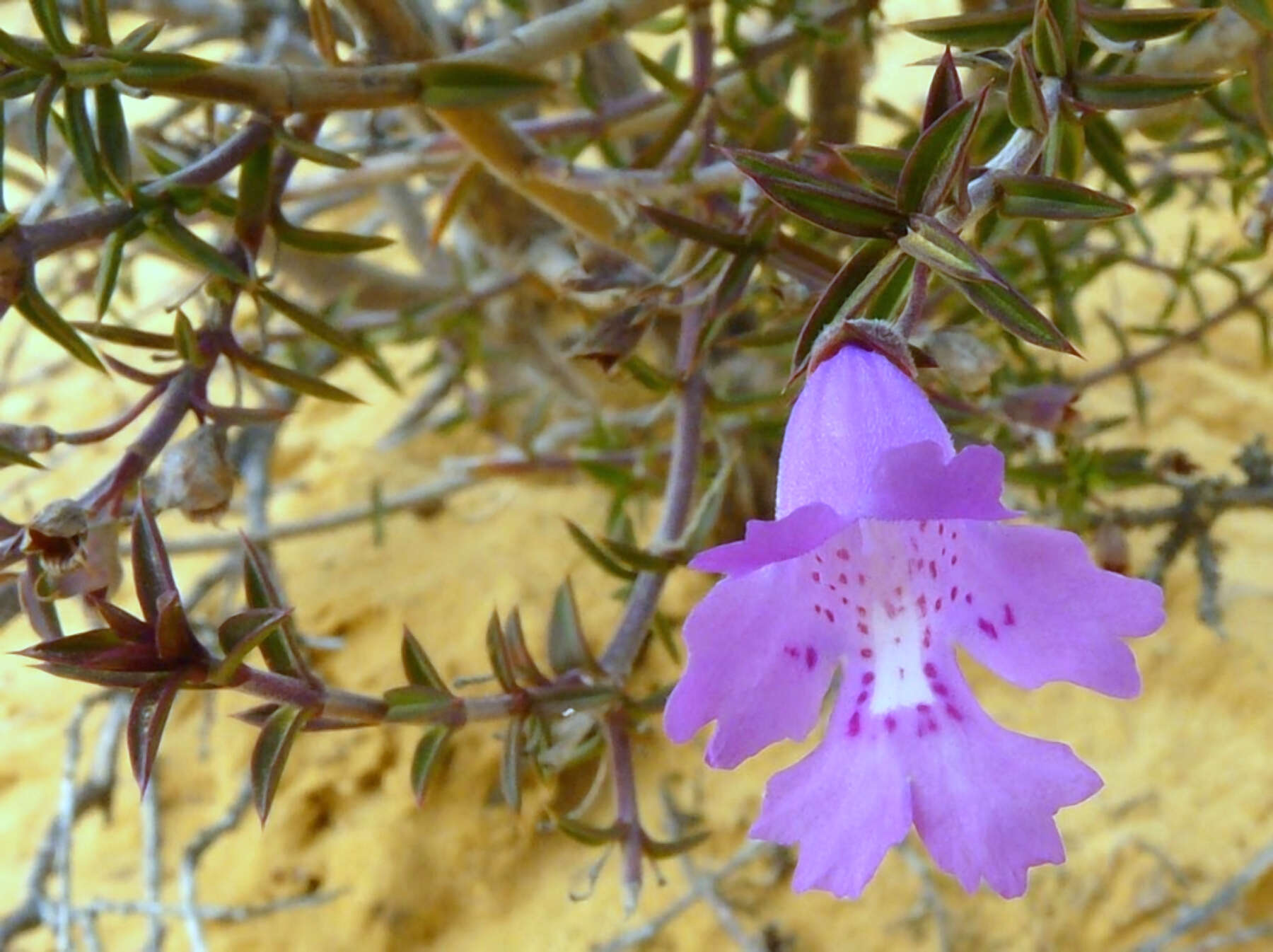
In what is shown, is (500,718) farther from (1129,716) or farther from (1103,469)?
(1129,716)

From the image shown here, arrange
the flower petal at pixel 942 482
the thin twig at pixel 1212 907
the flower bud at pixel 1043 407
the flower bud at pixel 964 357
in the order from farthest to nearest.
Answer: the thin twig at pixel 1212 907
the flower bud at pixel 1043 407
the flower bud at pixel 964 357
the flower petal at pixel 942 482

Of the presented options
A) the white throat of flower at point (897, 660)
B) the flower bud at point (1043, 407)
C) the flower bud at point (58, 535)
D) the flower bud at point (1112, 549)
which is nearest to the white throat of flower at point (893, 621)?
the white throat of flower at point (897, 660)

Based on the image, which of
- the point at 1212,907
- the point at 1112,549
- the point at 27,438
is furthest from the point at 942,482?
the point at 1212,907

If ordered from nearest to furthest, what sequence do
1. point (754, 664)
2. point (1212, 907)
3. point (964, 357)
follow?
point (754, 664) → point (964, 357) → point (1212, 907)

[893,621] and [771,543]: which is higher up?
[771,543]

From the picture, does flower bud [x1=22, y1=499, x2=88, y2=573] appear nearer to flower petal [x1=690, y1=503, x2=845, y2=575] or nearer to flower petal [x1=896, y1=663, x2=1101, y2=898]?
flower petal [x1=690, y1=503, x2=845, y2=575]

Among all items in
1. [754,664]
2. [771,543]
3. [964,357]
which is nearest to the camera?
[771,543]

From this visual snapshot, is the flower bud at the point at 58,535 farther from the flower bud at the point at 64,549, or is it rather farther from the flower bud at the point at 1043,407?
the flower bud at the point at 1043,407

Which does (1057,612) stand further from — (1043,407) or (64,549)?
(64,549)
